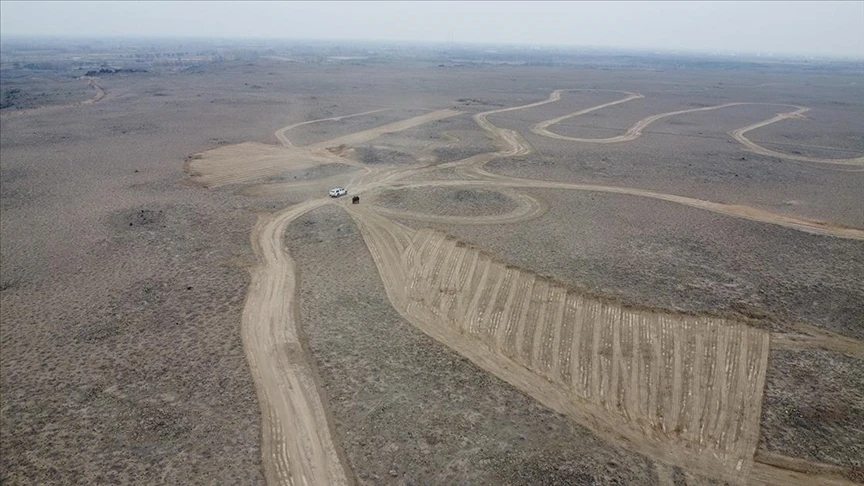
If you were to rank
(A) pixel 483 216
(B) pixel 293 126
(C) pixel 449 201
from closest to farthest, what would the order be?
(A) pixel 483 216 → (C) pixel 449 201 → (B) pixel 293 126

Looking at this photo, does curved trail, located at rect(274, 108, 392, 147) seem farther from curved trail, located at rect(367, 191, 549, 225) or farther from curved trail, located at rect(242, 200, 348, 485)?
curved trail, located at rect(242, 200, 348, 485)

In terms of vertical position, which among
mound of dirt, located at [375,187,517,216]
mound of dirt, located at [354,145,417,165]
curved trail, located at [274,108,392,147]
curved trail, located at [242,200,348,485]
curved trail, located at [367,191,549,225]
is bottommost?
curved trail, located at [242,200,348,485]

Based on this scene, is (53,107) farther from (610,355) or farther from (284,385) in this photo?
(610,355)

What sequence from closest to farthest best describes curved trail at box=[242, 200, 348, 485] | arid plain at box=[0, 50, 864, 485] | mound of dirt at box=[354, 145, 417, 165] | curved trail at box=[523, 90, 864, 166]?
curved trail at box=[242, 200, 348, 485], arid plain at box=[0, 50, 864, 485], mound of dirt at box=[354, 145, 417, 165], curved trail at box=[523, 90, 864, 166]

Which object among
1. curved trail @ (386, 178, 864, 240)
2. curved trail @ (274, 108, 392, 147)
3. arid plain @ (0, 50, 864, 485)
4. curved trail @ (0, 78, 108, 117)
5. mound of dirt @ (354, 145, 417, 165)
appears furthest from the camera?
curved trail @ (0, 78, 108, 117)

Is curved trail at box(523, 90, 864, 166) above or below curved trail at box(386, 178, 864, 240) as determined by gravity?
above

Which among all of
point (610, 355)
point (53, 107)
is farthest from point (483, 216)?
point (53, 107)

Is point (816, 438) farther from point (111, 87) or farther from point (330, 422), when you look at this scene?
point (111, 87)

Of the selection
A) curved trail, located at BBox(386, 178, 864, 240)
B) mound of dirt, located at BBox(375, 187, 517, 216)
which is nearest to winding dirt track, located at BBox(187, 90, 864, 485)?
curved trail, located at BBox(386, 178, 864, 240)
